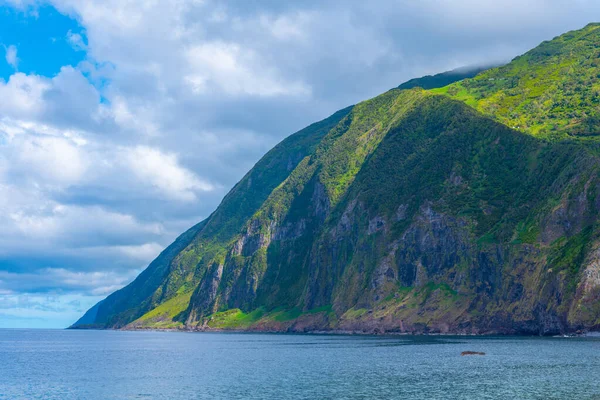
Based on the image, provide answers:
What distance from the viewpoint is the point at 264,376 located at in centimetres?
12419

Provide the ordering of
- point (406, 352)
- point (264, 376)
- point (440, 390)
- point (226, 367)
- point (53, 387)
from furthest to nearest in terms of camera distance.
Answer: point (406, 352) → point (226, 367) → point (264, 376) → point (53, 387) → point (440, 390)

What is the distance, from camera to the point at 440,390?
9631cm

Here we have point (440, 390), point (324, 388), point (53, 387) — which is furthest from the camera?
point (53, 387)

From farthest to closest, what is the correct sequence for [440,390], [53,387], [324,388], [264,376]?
[264,376] < [53,387] < [324,388] < [440,390]

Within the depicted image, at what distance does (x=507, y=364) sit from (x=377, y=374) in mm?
26791

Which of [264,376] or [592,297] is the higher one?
[592,297]

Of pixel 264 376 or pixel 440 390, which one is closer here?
pixel 440 390

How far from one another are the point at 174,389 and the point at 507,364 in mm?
63213

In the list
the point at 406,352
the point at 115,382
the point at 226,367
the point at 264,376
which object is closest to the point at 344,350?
the point at 406,352

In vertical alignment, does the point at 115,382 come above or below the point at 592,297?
below

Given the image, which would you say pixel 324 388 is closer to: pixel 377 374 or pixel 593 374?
pixel 377 374

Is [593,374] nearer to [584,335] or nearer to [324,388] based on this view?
[324,388]

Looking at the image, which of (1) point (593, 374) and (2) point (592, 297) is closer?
(1) point (593, 374)

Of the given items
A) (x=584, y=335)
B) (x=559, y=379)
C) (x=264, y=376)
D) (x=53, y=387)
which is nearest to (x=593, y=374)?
(x=559, y=379)
